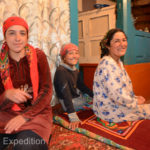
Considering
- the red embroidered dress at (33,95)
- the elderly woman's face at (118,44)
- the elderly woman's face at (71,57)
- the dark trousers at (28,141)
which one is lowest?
the dark trousers at (28,141)

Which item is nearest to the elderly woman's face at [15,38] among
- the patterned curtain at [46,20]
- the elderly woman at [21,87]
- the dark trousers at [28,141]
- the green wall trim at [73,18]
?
the elderly woman at [21,87]

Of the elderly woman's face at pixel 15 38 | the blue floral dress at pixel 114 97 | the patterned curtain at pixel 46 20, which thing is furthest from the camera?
the patterned curtain at pixel 46 20

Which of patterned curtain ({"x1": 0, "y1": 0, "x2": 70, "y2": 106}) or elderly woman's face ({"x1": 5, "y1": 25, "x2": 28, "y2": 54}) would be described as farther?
patterned curtain ({"x1": 0, "y1": 0, "x2": 70, "y2": 106})

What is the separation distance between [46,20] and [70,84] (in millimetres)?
884

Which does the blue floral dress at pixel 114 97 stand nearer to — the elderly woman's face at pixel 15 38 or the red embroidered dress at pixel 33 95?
the red embroidered dress at pixel 33 95

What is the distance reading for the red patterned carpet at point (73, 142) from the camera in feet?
4.56

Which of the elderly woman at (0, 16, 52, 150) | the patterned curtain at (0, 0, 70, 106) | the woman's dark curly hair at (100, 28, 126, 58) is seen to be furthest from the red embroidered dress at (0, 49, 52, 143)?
the woman's dark curly hair at (100, 28, 126, 58)

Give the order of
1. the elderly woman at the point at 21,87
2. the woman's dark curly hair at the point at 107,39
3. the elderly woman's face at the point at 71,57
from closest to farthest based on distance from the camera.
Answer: the elderly woman at the point at 21,87
the woman's dark curly hair at the point at 107,39
the elderly woman's face at the point at 71,57

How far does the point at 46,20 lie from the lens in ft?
6.75

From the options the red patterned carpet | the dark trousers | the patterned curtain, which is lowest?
the red patterned carpet

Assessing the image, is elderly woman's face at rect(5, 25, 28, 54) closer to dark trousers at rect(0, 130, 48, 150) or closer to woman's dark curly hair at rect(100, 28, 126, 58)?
dark trousers at rect(0, 130, 48, 150)

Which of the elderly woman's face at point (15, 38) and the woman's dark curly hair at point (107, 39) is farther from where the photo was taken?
the woman's dark curly hair at point (107, 39)

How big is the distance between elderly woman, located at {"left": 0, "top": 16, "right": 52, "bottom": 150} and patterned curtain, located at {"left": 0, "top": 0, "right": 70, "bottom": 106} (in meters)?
0.50

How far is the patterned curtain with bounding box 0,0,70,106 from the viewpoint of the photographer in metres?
1.76
